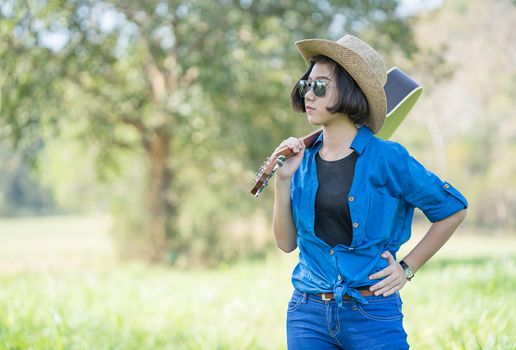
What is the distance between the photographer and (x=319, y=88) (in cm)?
251

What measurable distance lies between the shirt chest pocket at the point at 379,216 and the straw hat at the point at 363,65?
330mm

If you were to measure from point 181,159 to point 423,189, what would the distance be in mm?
13131

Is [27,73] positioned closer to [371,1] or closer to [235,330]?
[371,1]

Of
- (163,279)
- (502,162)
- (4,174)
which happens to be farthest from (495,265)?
(4,174)

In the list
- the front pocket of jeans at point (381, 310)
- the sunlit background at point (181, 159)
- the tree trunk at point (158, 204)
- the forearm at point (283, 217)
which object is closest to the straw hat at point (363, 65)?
the forearm at point (283, 217)

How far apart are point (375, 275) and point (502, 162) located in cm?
3046

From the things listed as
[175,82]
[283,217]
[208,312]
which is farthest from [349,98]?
[175,82]

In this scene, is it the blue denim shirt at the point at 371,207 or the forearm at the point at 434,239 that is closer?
the blue denim shirt at the point at 371,207

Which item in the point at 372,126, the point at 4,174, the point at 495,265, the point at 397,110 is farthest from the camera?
the point at 4,174

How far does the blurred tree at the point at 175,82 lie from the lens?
37.7ft

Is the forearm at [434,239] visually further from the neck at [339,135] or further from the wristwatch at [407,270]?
the neck at [339,135]

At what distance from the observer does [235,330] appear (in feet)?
19.5

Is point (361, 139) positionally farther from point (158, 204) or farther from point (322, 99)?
point (158, 204)

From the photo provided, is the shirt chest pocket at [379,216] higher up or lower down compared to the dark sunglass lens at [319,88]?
lower down
